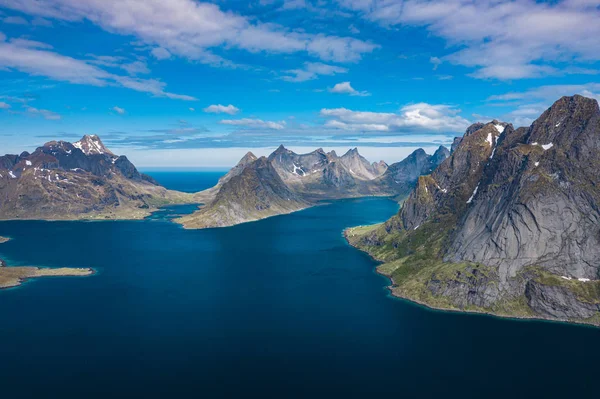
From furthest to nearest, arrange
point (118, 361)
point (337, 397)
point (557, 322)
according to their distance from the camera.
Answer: point (557, 322) → point (118, 361) → point (337, 397)

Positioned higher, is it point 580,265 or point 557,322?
point 580,265

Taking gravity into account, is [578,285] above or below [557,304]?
above

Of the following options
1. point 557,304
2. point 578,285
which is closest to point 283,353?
point 557,304

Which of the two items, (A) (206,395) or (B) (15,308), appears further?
(B) (15,308)

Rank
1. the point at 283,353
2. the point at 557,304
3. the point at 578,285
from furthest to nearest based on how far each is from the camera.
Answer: the point at 578,285, the point at 557,304, the point at 283,353

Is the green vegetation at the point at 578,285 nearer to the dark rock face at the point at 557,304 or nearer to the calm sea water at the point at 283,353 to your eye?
the dark rock face at the point at 557,304

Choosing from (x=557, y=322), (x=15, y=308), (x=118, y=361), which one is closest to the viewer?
(x=118, y=361)

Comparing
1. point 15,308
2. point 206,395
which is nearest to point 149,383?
point 206,395

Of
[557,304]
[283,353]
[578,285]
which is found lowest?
[283,353]

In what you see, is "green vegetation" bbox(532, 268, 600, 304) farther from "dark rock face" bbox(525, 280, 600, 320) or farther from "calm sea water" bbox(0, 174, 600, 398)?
"calm sea water" bbox(0, 174, 600, 398)

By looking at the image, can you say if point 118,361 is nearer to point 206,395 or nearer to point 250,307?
point 206,395

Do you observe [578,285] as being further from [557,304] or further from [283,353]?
[283,353]
